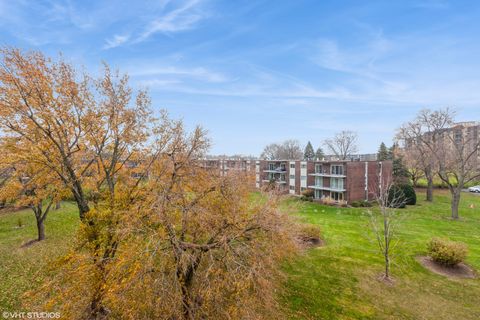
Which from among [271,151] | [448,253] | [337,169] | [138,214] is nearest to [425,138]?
[337,169]

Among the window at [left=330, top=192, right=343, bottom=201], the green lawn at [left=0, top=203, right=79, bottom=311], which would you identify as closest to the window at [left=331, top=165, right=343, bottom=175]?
the window at [left=330, top=192, right=343, bottom=201]

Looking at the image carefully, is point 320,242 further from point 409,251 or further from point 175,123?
point 175,123

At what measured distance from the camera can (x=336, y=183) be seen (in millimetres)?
39438

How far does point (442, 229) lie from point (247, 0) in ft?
92.7

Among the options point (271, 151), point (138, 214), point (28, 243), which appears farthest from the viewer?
point (271, 151)

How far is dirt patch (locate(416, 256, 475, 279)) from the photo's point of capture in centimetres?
1508

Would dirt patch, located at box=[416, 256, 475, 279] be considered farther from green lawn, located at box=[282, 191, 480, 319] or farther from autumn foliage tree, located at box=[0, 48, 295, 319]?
autumn foliage tree, located at box=[0, 48, 295, 319]

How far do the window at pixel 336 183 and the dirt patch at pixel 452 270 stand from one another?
22131 mm

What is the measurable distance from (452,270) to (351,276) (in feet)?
22.6

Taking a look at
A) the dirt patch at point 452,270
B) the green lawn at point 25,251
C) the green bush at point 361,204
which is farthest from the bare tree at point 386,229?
the green lawn at point 25,251

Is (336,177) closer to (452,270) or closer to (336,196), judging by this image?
(336,196)

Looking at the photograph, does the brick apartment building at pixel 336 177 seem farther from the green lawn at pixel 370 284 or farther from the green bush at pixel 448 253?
the green bush at pixel 448 253

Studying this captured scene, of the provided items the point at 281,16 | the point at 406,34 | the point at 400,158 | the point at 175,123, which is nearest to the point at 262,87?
the point at 281,16

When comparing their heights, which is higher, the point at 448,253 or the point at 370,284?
the point at 448,253
